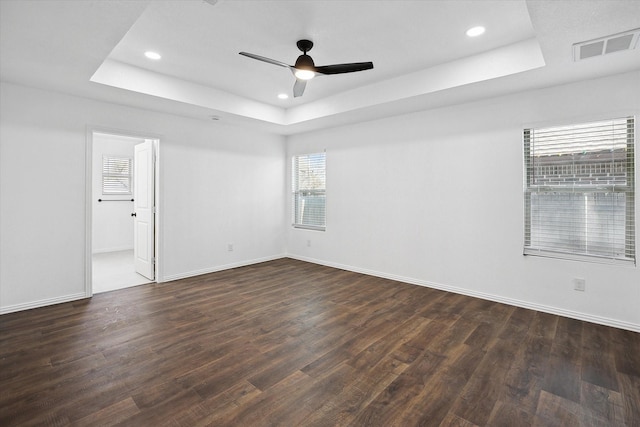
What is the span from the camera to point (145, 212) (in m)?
5.03

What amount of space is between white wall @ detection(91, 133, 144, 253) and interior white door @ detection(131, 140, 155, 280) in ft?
7.95

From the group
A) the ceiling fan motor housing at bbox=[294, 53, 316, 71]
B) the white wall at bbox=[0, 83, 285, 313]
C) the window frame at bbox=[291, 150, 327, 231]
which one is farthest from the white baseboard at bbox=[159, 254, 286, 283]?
the ceiling fan motor housing at bbox=[294, 53, 316, 71]

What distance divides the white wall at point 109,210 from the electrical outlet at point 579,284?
319 inches

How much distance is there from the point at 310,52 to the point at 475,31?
63.8 inches

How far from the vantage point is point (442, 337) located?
2.95m

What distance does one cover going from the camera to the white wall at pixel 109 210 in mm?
7234

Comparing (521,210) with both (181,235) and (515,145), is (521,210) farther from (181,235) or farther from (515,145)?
(181,235)

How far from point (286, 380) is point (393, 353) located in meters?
0.94

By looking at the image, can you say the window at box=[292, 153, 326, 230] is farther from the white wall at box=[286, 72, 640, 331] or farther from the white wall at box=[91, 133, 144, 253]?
the white wall at box=[91, 133, 144, 253]

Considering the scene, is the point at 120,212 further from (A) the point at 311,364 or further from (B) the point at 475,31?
(B) the point at 475,31

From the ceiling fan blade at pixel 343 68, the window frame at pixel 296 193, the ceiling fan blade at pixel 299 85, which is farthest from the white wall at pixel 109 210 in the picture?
the ceiling fan blade at pixel 343 68

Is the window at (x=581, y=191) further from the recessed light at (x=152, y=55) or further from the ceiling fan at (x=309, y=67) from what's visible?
the recessed light at (x=152, y=55)

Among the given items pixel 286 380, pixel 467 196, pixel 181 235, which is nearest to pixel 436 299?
pixel 467 196

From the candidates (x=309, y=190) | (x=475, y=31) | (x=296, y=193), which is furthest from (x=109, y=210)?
(x=475, y=31)
